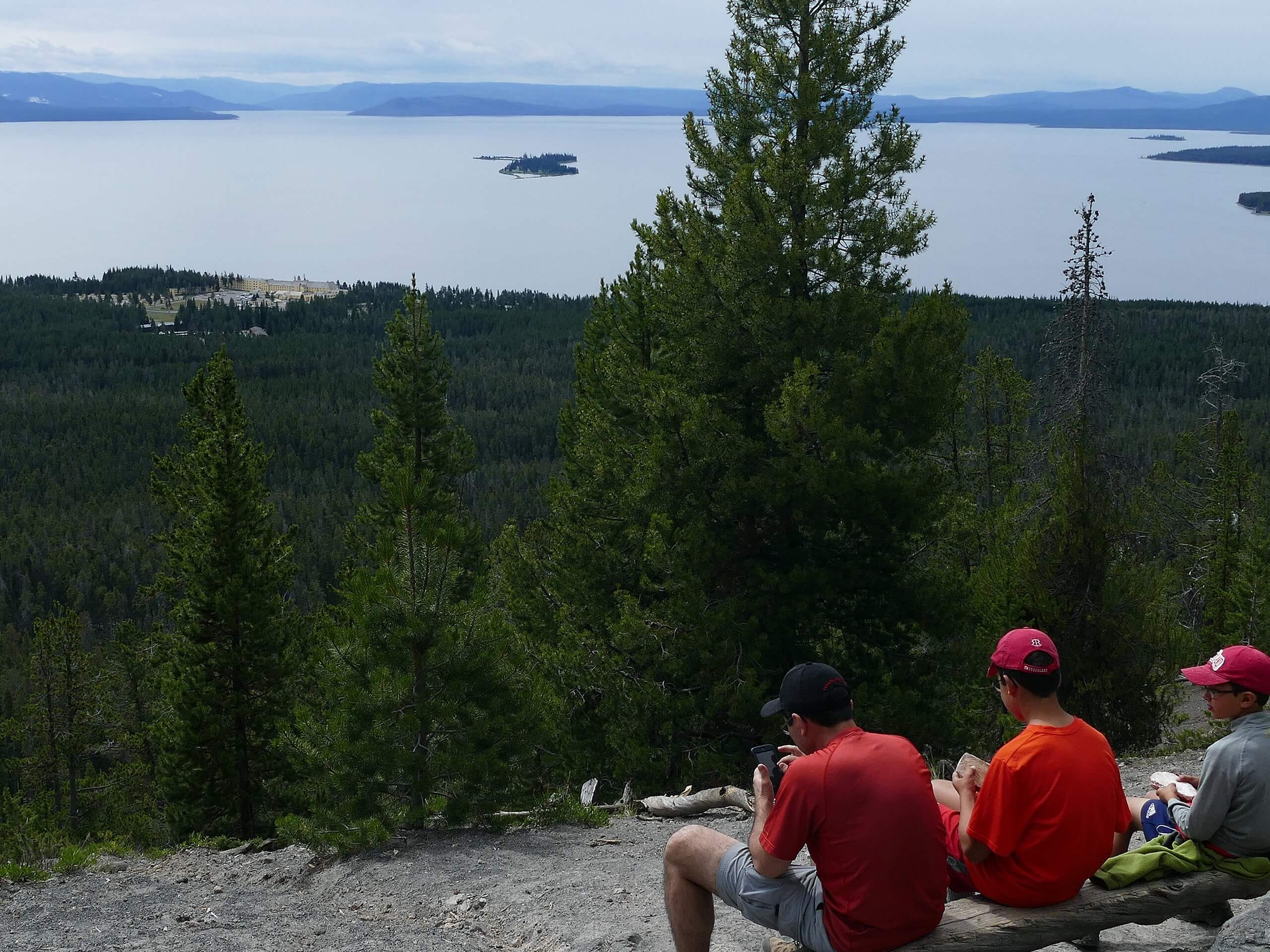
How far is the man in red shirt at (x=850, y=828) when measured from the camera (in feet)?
15.5

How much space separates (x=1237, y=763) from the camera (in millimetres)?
5289

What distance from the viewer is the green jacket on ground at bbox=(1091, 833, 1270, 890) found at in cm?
538

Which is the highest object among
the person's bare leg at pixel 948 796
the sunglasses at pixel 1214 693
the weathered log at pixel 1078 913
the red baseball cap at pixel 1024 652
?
the red baseball cap at pixel 1024 652

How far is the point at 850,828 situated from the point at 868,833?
8 centimetres

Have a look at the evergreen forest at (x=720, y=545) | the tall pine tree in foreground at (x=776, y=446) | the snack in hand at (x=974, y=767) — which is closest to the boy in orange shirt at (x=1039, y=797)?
the snack in hand at (x=974, y=767)

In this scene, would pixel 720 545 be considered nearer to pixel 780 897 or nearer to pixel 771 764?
pixel 771 764

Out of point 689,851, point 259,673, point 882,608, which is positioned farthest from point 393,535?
point 259,673

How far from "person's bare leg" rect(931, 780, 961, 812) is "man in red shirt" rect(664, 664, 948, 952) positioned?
882mm

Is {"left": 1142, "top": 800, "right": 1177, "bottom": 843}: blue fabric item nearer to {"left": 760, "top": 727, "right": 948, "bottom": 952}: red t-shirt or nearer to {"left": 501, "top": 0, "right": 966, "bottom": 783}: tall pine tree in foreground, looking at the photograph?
{"left": 760, "top": 727, "right": 948, "bottom": 952}: red t-shirt

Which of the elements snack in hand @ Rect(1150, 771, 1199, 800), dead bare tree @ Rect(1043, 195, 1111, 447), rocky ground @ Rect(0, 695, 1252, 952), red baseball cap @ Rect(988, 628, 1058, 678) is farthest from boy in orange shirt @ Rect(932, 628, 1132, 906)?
dead bare tree @ Rect(1043, 195, 1111, 447)

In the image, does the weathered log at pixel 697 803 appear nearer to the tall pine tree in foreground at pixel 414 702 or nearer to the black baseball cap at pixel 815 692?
the tall pine tree in foreground at pixel 414 702

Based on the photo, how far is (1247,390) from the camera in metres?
108

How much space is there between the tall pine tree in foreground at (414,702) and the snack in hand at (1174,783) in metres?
5.74

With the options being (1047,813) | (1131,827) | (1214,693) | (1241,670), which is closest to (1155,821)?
(1131,827)
